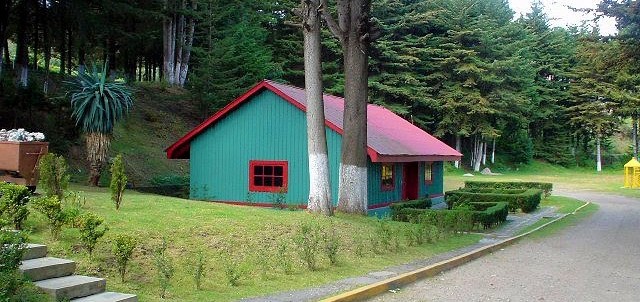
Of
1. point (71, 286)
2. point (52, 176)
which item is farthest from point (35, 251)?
point (52, 176)

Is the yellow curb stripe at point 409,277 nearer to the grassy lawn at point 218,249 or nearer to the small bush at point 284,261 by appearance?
the grassy lawn at point 218,249

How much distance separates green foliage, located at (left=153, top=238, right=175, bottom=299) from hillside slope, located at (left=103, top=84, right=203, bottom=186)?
15.1m

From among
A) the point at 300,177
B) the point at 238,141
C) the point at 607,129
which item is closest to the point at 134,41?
the point at 238,141

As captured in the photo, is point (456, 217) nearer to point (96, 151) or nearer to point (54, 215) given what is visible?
point (54, 215)

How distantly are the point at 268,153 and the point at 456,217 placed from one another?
320 inches

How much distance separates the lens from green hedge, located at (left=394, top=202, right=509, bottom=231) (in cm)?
1576

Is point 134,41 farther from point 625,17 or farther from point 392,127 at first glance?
point 625,17

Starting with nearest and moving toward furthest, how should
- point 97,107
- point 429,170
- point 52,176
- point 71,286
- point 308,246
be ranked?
point 71,286
point 308,246
point 52,176
point 97,107
point 429,170

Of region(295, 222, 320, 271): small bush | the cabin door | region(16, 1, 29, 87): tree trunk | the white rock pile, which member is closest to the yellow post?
the cabin door

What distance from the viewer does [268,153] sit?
21.4 meters

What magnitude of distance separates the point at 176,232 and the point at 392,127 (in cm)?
1797

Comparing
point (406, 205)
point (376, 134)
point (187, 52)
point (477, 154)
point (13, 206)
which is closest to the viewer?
point (13, 206)

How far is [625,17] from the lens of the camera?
17.6 metres

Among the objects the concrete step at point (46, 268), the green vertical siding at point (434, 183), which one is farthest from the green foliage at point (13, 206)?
the green vertical siding at point (434, 183)
